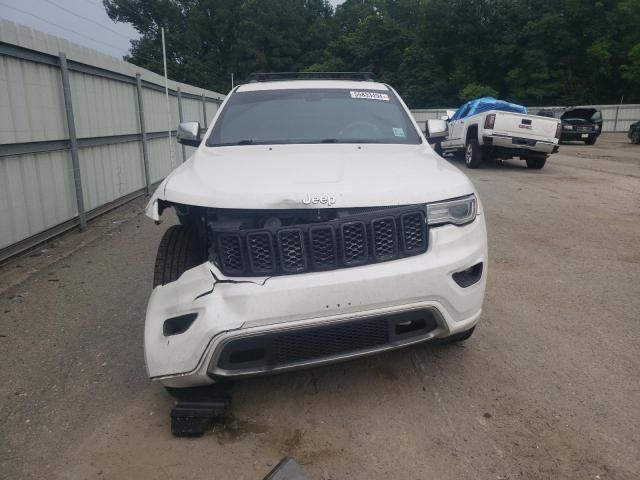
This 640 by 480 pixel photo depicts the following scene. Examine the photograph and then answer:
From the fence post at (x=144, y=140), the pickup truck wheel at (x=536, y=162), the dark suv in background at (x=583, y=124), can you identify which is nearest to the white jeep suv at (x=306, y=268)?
the fence post at (x=144, y=140)

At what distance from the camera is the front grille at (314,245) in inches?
95.3

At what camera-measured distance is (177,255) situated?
2727 millimetres

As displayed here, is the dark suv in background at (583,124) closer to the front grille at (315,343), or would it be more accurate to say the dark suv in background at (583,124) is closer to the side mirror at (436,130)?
the side mirror at (436,130)

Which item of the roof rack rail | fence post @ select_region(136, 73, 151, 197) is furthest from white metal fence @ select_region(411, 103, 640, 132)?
the roof rack rail

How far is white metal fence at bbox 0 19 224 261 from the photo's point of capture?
5.36 metres

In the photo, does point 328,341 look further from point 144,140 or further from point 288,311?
point 144,140

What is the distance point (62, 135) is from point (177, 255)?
4.69m

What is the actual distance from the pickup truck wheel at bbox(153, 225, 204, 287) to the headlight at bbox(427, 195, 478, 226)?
1.23m

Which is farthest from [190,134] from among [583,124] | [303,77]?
[583,124]

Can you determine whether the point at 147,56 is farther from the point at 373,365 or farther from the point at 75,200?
the point at 373,365

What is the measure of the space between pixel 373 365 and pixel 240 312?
3.94ft

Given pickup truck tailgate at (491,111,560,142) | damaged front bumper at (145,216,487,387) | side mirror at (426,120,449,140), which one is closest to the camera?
damaged front bumper at (145,216,487,387)

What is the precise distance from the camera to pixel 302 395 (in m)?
2.90

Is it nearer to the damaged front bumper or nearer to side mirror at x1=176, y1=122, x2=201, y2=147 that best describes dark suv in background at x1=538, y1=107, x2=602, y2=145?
side mirror at x1=176, y1=122, x2=201, y2=147
